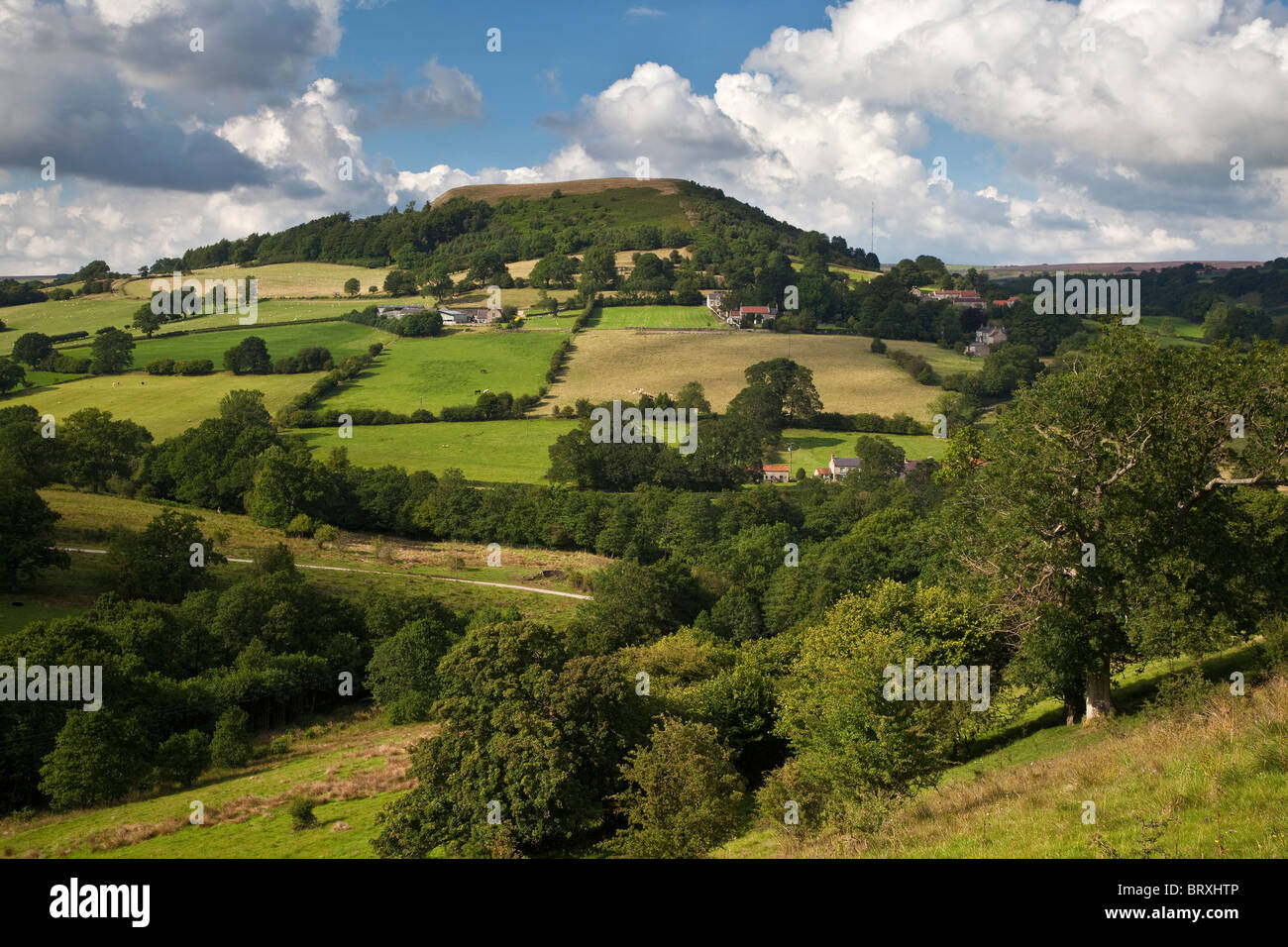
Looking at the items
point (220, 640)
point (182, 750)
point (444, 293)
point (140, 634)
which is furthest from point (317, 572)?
point (444, 293)

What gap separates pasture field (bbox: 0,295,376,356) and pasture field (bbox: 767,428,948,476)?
85665 millimetres

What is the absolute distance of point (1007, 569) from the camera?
79.5 feet

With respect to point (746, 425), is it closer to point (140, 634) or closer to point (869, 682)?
point (140, 634)

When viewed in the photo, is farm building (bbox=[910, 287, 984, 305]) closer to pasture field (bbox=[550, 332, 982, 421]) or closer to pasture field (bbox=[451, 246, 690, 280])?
pasture field (bbox=[550, 332, 982, 421])

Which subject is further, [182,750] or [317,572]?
[317,572]

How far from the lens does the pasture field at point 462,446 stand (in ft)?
300

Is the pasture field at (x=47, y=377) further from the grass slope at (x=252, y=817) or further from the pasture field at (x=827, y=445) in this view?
the grass slope at (x=252, y=817)

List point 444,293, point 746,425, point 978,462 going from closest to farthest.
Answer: point 978,462 → point 746,425 → point 444,293

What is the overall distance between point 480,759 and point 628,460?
223 feet

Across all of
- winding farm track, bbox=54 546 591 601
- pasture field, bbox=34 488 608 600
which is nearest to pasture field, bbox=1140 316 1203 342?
pasture field, bbox=34 488 608 600

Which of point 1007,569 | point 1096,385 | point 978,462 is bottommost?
point 1007,569

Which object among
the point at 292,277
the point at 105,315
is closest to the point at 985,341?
the point at 292,277

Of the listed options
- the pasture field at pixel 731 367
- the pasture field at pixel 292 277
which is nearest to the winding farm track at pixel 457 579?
the pasture field at pixel 731 367

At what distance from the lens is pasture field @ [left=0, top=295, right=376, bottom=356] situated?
434 ft
